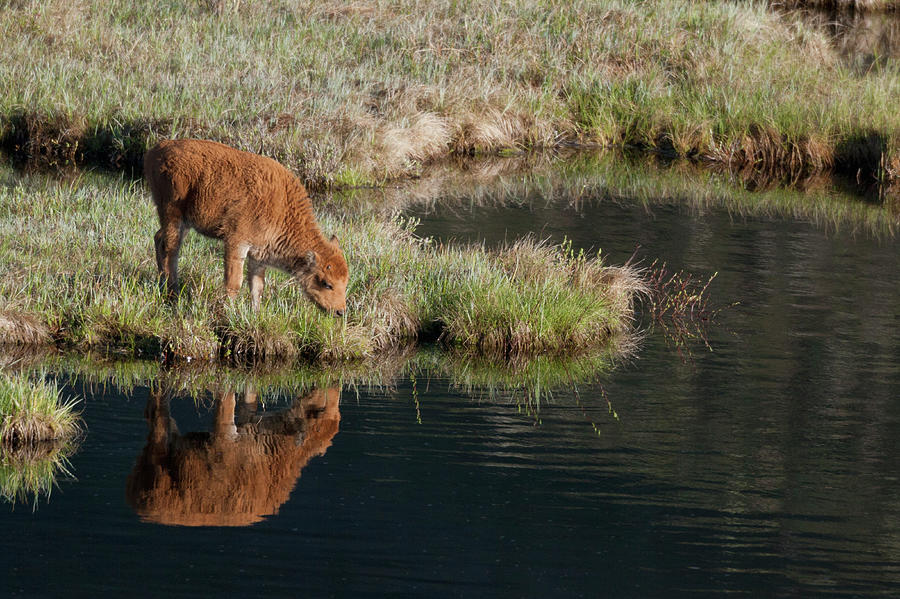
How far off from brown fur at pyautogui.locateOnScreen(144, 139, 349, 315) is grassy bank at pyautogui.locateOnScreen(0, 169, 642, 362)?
406mm

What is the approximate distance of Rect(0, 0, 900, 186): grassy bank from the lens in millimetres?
22719

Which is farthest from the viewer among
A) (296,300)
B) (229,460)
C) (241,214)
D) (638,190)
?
(638,190)

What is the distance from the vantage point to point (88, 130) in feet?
74.8

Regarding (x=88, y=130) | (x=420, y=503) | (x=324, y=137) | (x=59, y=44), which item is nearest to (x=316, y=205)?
(x=324, y=137)

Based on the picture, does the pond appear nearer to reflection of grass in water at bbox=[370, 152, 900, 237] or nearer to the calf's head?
the calf's head

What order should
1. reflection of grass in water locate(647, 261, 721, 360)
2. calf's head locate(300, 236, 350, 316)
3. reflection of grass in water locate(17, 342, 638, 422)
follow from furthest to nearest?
1. reflection of grass in water locate(647, 261, 721, 360)
2. calf's head locate(300, 236, 350, 316)
3. reflection of grass in water locate(17, 342, 638, 422)

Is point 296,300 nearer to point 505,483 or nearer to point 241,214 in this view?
point 241,214

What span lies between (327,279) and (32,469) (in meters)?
3.79

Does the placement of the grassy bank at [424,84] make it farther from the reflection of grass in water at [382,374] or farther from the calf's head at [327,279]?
the reflection of grass in water at [382,374]

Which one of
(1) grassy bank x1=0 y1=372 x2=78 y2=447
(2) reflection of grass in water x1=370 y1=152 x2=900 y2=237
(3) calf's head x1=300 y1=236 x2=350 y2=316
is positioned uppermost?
(3) calf's head x1=300 y1=236 x2=350 y2=316

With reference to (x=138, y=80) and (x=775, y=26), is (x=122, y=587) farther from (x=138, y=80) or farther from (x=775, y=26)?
(x=775, y=26)

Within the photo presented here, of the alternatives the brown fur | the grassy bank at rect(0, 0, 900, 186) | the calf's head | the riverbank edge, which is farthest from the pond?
the grassy bank at rect(0, 0, 900, 186)

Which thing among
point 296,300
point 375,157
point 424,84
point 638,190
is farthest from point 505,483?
point 424,84

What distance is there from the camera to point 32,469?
371 inches
